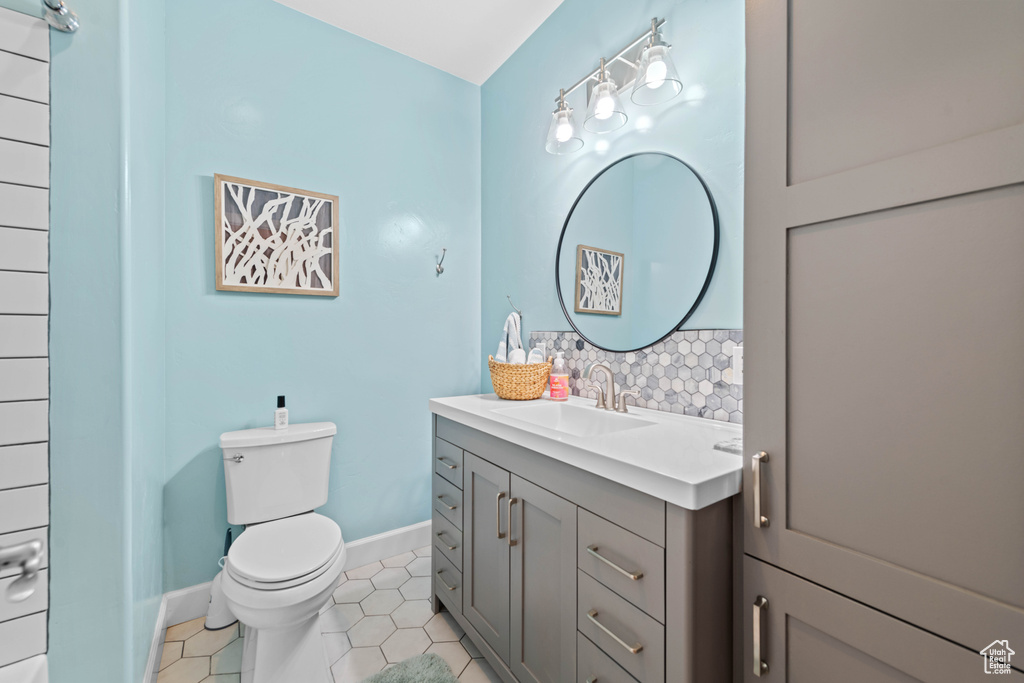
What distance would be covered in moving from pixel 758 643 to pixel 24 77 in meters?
1.98

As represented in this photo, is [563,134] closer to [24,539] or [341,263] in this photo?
[341,263]

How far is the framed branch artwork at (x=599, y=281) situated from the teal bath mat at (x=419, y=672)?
1.44 metres

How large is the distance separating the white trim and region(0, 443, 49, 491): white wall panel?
54.1 inches

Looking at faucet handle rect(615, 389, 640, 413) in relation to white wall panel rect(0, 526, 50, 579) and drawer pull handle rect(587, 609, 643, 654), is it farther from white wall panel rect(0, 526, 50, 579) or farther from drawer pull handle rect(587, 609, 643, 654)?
white wall panel rect(0, 526, 50, 579)

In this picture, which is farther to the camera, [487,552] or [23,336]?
[487,552]

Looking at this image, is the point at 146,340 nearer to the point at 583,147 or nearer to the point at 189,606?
the point at 189,606

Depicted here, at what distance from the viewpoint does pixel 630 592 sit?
0.91 m

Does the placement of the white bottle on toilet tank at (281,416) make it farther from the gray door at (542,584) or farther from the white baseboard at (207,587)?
the gray door at (542,584)

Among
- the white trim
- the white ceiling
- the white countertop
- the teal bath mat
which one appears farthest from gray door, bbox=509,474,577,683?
the white ceiling

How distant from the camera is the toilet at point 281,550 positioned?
131 cm

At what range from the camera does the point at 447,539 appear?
1697mm

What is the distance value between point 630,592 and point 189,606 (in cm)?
193

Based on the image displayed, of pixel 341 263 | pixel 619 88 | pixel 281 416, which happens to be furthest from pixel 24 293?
pixel 619 88

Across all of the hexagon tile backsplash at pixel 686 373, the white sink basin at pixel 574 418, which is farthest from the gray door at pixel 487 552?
the hexagon tile backsplash at pixel 686 373
